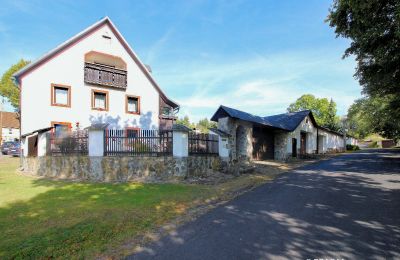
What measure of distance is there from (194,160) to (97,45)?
14.5 meters

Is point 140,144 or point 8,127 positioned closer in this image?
point 140,144

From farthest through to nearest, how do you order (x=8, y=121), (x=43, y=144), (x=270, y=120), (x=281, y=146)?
(x=8, y=121) < (x=270, y=120) < (x=281, y=146) < (x=43, y=144)

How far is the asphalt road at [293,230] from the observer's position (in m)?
4.41

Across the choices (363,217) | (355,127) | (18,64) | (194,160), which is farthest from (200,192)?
(355,127)

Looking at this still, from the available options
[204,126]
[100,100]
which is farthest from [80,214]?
[204,126]

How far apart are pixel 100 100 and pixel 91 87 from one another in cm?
135

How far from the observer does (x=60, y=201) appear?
26.3 feet

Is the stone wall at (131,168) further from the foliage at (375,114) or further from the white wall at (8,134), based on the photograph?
the white wall at (8,134)

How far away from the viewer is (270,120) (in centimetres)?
2816

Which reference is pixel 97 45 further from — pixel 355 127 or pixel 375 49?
pixel 355 127

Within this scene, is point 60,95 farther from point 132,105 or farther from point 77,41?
point 132,105

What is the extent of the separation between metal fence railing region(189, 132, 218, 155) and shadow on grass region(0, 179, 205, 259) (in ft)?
11.5

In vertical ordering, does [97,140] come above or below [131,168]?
above

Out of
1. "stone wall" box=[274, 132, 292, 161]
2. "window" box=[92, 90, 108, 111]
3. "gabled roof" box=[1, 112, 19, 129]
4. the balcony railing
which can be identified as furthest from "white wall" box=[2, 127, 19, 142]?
"stone wall" box=[274, 132, 292, 161]
